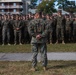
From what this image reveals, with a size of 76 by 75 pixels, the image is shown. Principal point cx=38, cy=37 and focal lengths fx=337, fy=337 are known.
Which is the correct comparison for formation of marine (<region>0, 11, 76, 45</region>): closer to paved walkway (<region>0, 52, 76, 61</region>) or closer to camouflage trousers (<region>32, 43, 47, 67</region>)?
paved walkway (<region>0, 52, 76, 61</region>)

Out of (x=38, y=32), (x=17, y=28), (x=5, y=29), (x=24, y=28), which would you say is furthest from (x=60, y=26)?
(x=38, y=32)

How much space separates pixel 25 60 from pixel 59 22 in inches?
255

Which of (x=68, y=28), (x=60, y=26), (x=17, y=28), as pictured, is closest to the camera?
(x=17, y=28)

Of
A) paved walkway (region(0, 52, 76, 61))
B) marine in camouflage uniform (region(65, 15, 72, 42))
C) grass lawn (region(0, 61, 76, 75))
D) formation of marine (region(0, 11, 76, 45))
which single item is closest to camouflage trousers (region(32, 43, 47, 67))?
grass lawn (region(0, 61, 76, 75))

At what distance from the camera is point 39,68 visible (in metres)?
11.2

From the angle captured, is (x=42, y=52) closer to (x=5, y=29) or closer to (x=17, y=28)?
(x=17, y=28)

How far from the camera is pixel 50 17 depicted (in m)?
19.1

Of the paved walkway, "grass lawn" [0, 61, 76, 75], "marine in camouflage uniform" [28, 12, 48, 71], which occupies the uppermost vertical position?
"marine in camouflage uniform" [28, 12, 48, 71]

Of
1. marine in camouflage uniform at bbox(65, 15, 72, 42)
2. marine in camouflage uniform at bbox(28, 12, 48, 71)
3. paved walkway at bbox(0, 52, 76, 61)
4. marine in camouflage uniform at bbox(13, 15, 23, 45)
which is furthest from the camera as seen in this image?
marine in camouflage uniform at bbox(65, 15, 72, 42)

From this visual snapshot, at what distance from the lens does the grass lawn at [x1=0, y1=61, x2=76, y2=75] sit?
10545 millimetres

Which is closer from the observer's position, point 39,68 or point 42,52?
point 42,52

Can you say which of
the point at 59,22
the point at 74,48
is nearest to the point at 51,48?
the point at 74,48

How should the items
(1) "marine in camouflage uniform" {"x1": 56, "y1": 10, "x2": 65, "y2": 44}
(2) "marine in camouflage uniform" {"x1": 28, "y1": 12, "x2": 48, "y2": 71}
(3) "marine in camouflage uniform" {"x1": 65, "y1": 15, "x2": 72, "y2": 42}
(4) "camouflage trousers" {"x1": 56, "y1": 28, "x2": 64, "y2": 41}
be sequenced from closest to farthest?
(2) "marine in camouflage uniform" {"x1": 28, "y1": 12, "x2": 48, "y2": 71}, (1) "marine in camouflage uniform" {"x1": 56, "y1": 10, "x2": 65, "y2": 44}, (4) "camouflage trousers" {"x1": 56, "y1": 28, "x2": 64, "y2": 41}, (3) "marine in camouflage uniform" {"x1": 65, "y1": 15, "x2": 72, "y2": 42}

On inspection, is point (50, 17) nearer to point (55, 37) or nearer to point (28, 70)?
point (55, 37)
